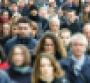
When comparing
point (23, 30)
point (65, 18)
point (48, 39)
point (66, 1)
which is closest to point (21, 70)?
point (48, 39)

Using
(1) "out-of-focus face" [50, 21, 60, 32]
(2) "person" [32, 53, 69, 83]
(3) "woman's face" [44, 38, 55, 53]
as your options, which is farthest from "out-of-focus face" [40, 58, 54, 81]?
(1) "out-of-focus face" [50, 21, 60, 32]

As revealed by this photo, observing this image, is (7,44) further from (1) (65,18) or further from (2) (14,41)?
(1) (65,18)

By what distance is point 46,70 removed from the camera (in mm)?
6859

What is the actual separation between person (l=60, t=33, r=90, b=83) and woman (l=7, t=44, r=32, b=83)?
48 cm

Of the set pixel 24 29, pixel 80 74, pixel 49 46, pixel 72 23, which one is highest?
pixel 24 29

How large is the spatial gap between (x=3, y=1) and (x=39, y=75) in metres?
10.7

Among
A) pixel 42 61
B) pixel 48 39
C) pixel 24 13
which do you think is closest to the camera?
pixel 42 61

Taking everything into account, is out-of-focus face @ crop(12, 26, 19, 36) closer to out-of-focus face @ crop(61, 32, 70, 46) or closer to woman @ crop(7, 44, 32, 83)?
out-of-focus face @ crop(61, 32, 70, 46)

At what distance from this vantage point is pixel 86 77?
7.53 meters

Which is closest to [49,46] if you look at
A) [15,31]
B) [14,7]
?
[15,31]

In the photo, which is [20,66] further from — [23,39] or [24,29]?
[23,39]

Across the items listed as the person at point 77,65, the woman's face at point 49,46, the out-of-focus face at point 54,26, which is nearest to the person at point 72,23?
the out-of-focus face at point 54,26

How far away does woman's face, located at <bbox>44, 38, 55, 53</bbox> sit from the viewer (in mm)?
8062

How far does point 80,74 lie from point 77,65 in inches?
5.3
